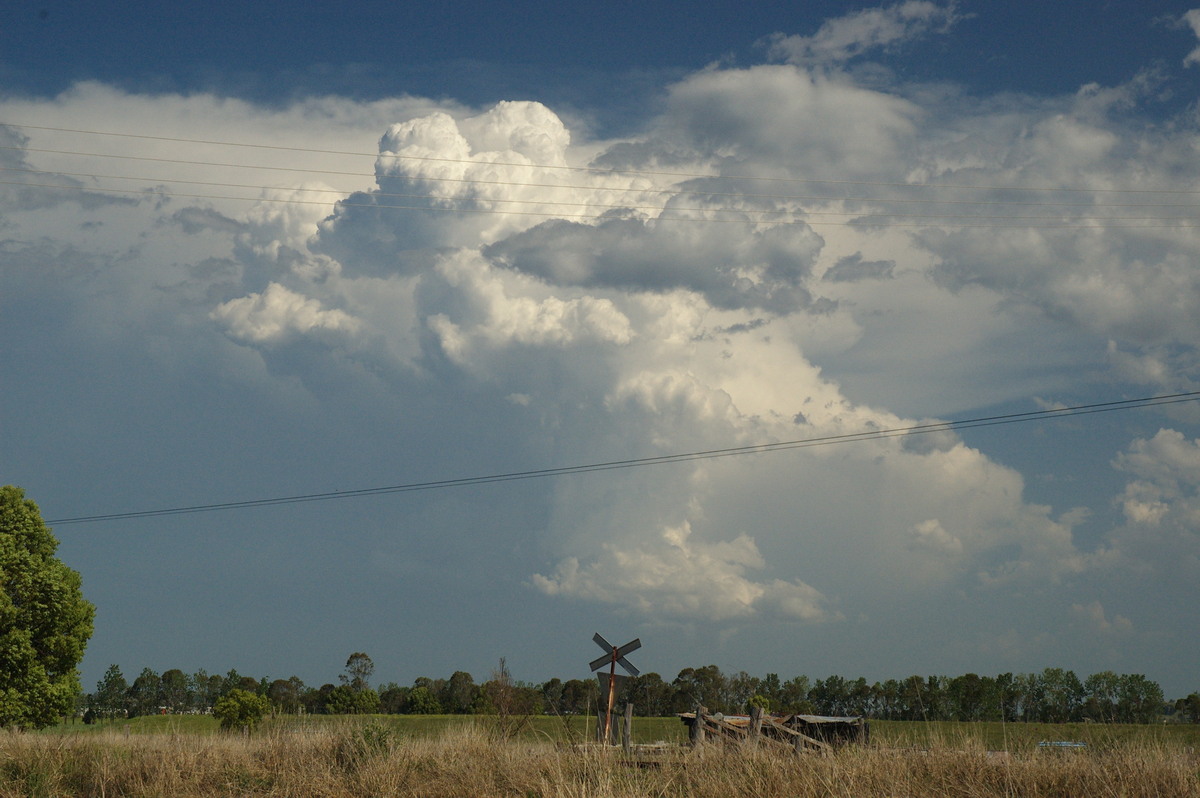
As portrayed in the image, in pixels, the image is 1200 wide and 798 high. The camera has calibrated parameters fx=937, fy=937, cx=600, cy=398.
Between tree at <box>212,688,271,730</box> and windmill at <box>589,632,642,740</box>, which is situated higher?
windmill at <box>589,632,642,740</box>

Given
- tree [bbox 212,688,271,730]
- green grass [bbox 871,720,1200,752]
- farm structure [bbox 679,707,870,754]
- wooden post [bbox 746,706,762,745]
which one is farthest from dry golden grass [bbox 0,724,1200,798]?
tree [bbox 212,688,271,730]

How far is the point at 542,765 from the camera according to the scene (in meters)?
17.9

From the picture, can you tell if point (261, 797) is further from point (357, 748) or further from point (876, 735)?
point (876, 735)

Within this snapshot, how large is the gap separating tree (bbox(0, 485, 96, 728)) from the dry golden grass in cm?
1219

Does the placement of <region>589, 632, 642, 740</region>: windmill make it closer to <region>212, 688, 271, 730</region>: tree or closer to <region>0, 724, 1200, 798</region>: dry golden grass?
<region>0, 724, 1200, 798</region>: dry golden grass

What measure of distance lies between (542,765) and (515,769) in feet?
2.23

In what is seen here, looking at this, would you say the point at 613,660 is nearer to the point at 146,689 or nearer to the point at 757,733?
the point at 757,733

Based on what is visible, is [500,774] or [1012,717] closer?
[1012,717]

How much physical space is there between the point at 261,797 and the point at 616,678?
11.7 meters

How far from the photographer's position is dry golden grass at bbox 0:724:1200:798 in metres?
14.6

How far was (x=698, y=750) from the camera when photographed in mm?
17328

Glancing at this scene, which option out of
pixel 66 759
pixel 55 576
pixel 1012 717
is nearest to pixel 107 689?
pixel 55 576

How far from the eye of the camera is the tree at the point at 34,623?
127 feet

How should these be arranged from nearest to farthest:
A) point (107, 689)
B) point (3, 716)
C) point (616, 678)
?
point (616, 678), point (3, 716), point (107, 689)
